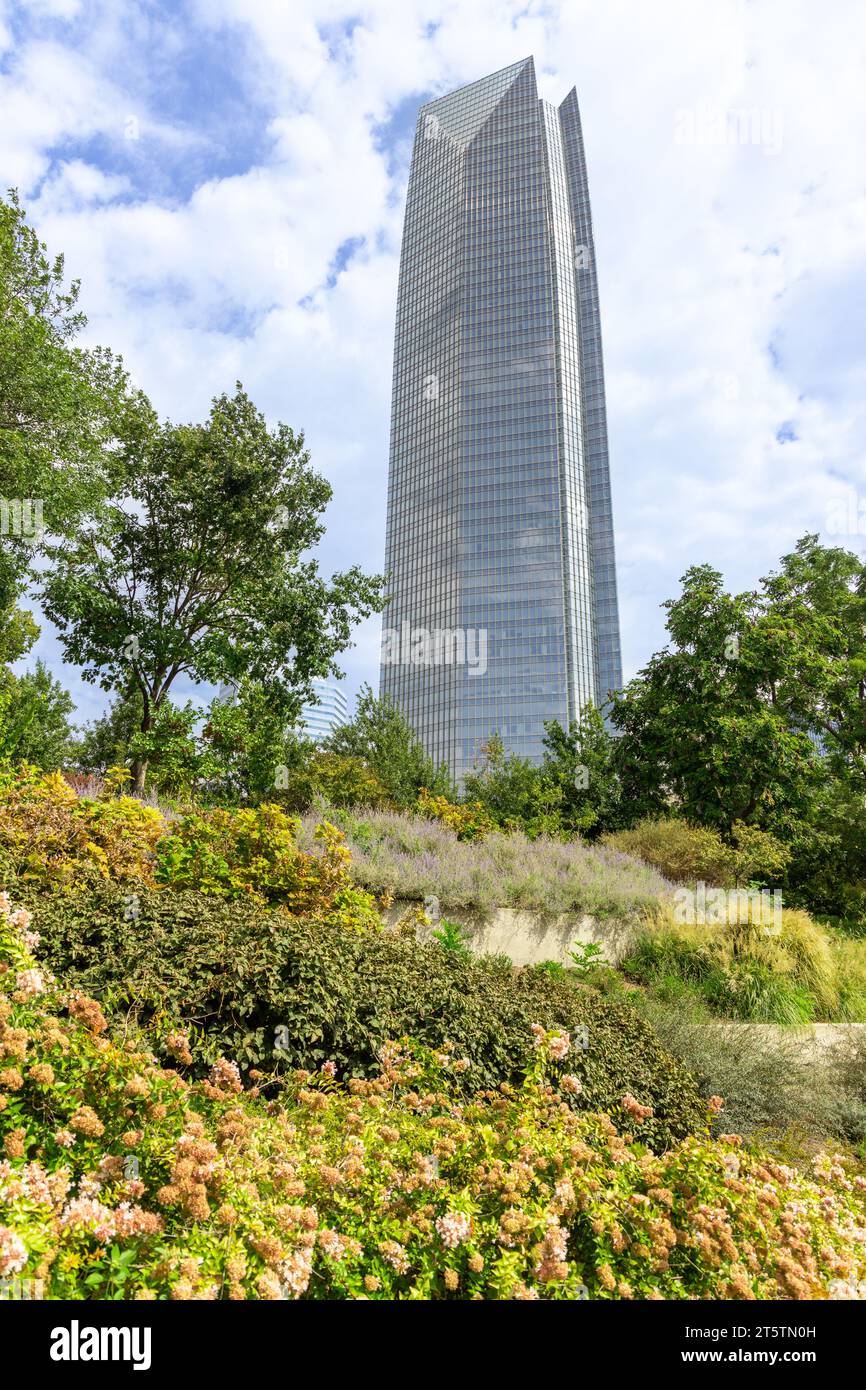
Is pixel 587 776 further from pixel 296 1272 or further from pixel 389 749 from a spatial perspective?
pixel 296 1272

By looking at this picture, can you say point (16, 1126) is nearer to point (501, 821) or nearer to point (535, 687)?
point (501, 821)

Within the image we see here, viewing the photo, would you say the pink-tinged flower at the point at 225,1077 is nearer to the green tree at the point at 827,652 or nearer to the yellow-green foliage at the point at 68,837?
the yellow-green foliage at the point at 68,837

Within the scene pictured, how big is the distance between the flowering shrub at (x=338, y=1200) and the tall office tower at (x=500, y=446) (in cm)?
9228

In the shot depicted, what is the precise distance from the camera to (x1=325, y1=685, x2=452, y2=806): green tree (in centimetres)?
1634

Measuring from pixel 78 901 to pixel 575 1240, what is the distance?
3262mm

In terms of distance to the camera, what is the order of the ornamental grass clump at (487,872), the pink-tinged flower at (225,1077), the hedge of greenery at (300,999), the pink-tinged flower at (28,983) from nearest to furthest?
the pink-tinged flower at (28,983) → the pink-tinged flower at (225,1077) → the hedge of greenery at (300,999) → the ornamental grass clump at (487,872)

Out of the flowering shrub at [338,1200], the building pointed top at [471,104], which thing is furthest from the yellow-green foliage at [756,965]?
the building pointed top at [471,104]

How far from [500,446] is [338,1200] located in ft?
376

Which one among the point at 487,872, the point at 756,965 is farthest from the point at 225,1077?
the point at 756,965

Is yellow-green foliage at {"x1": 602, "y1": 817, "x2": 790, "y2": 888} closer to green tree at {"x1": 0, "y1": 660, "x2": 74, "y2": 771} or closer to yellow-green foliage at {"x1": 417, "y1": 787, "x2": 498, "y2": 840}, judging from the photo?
yellow-green foliage at {"x1": 417, "y1": 787, "x2": 498, "y2": 840}

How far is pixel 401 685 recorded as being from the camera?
363 feet

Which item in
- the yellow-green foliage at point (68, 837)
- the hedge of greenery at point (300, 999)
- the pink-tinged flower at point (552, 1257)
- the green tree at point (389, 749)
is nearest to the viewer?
the pink-tinged flower at point (552, 1257)

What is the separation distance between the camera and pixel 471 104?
13338 cm

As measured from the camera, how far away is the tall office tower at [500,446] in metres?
102
